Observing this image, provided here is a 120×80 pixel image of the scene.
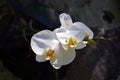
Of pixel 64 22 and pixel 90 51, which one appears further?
pixel 90 51

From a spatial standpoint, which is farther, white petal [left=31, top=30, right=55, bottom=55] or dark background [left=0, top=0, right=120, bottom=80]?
dark background [left=0, top=0, right=120, bottom=80]

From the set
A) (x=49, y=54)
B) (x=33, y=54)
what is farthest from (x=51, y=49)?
(x=33, y=54)

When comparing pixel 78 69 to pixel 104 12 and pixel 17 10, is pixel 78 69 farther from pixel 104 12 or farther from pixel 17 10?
pixel 104 12

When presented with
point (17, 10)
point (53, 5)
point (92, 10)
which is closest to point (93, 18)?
point (92, 10)

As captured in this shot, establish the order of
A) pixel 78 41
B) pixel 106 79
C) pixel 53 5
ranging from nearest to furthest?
1. pixel 78 41
2. pixel 106 79
3. pixel 53 5

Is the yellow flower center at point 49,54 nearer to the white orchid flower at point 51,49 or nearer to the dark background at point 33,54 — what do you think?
the white orchid flower at point 51,49

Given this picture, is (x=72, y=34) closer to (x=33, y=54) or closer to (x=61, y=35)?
(x=61, y=35)

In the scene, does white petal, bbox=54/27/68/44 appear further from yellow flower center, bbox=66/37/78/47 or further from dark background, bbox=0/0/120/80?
dark background, bbox=0/0/120/80

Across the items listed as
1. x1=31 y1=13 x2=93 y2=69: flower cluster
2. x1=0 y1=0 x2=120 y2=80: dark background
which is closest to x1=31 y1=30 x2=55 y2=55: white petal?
x1=31 y1=13 x2=93 y2=69: flower cluster
